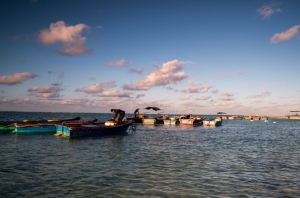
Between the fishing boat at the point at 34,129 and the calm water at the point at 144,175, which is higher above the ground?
the fishing boat at the point at 34,129

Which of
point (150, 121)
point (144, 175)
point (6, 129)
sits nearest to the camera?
point (144, 175)

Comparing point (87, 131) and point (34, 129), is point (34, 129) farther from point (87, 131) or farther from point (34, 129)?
point (87, 131)

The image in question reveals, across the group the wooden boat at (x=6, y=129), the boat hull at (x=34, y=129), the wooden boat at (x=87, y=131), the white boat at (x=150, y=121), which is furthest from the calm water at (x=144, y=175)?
the white boat at (x=150, y=121)

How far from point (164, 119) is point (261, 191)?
7061cm

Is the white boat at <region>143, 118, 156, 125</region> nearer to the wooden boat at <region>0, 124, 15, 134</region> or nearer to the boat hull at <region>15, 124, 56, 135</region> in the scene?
the boat hull at <region>15, 124, 56, 135</region>

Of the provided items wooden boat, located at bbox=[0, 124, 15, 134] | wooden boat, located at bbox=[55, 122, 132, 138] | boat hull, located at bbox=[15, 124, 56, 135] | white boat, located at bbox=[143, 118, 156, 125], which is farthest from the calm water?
white boat, located at bbox=[143, 118, 156, 125]

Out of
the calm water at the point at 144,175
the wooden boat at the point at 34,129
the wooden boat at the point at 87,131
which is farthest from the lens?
the wooden boat at the point at 34,129

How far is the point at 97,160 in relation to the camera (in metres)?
22.2

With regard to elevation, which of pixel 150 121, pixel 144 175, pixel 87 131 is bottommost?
pixel 144 175

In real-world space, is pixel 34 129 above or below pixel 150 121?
below

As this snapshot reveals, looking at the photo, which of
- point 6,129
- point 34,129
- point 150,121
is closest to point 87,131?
point 34,129

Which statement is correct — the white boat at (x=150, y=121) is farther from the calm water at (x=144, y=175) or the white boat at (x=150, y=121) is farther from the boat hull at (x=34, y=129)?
the calm water at (x=144, y=175)

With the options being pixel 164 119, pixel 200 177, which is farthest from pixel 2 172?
pixel 164 119

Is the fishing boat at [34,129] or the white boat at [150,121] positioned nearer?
the fishing boat at [34,129]
